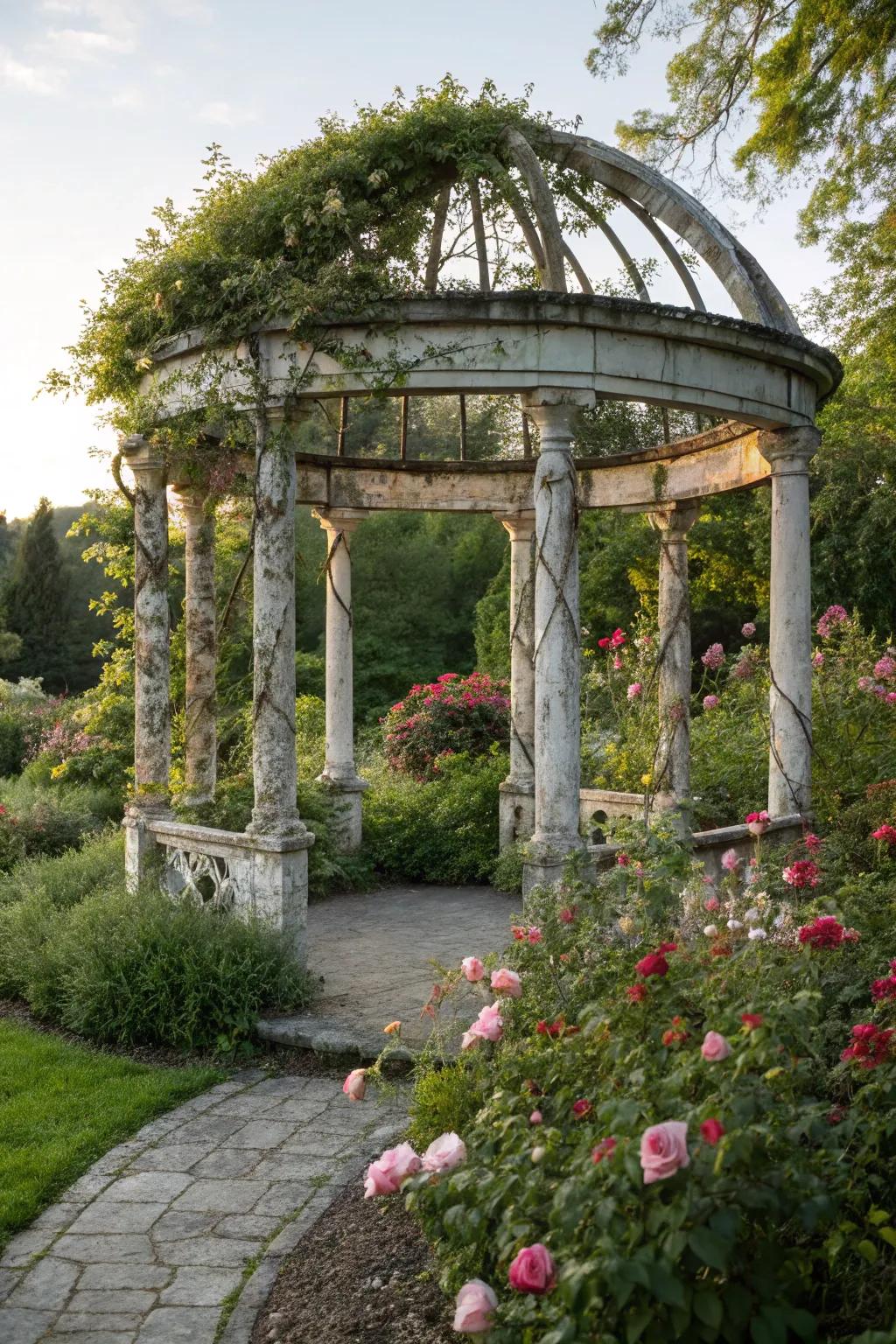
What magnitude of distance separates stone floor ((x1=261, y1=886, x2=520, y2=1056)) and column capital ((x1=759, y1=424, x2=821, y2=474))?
4.13 meters

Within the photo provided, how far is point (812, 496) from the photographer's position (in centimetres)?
1934

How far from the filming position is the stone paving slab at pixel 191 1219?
146 inches

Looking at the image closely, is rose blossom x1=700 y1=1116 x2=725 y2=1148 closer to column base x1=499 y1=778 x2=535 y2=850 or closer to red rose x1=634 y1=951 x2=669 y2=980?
red rose x1=634 y1=951 x2=669 y2=980

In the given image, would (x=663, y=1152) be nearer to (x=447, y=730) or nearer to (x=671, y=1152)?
Answer: (x=671, y=1152)

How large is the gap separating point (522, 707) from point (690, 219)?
4.84m

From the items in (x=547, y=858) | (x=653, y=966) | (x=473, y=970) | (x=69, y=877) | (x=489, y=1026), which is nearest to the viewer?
(x=653, y=966)

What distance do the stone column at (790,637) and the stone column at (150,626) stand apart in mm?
4515

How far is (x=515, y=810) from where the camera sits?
10.8 meters

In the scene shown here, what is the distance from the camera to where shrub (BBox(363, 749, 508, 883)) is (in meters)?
11.0

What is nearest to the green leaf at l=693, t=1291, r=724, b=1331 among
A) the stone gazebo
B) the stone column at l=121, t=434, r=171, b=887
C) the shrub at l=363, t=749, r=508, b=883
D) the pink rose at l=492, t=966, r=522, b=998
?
the pink rose at l=492, t=966, r=522, b=998

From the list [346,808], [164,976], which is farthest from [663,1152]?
[346,808]

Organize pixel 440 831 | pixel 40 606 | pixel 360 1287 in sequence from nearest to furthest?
1. pixel 360 1287
2. pixel 440 831
3. pixel 40 606

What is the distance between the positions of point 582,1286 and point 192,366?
620cm

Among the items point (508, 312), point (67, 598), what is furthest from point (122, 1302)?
point (67, 598)
